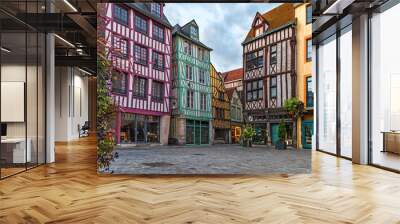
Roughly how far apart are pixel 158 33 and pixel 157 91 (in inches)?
36.5

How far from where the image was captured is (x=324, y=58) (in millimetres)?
8086

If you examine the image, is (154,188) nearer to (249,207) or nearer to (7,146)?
(249,207)

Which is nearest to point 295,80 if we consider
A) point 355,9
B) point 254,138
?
point 254,138

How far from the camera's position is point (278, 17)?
512 centimetres

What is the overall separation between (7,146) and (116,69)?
219 cm

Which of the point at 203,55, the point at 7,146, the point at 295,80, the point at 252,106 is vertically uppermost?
the point at 203,55

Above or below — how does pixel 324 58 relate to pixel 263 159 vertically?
above

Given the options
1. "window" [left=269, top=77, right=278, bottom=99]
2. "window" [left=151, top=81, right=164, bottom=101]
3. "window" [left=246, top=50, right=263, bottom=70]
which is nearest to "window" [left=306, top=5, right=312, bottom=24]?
"window" [left=246, top=50, right=263, bottom=70]

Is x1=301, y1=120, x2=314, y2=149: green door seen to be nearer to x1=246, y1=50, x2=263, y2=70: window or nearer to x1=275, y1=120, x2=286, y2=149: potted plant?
x1=275, y1=120, x2=286, y2=149: potted plant

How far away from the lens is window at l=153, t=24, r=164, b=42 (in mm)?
5105

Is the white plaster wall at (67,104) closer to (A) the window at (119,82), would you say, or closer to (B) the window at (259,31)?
(A) the window at (119,82)

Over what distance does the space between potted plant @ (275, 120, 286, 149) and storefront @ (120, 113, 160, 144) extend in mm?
1945

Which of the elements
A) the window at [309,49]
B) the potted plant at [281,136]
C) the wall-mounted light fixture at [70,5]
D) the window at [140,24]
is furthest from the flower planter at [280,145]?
the wall-mounted light fixture at [70,5]

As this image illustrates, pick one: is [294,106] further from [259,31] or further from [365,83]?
[365,83]
